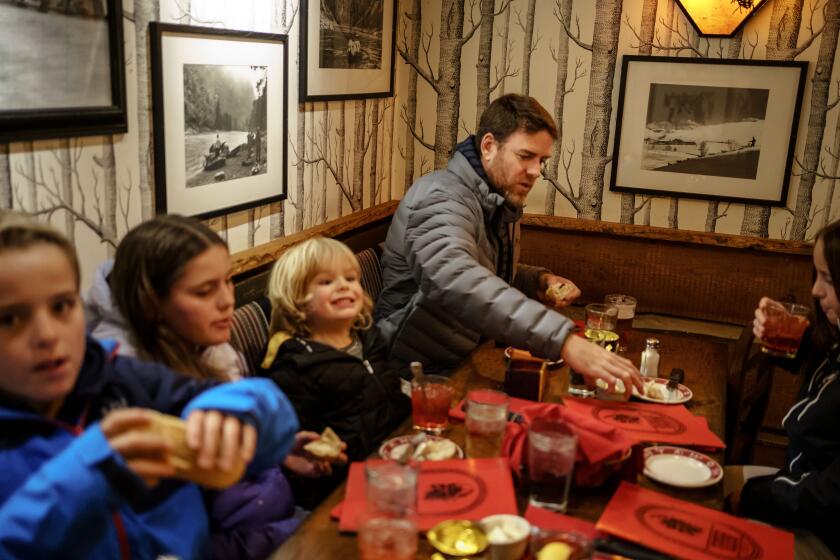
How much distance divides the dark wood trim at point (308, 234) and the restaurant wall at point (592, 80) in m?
0.39

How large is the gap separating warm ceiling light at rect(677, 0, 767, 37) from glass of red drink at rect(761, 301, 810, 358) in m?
1.73

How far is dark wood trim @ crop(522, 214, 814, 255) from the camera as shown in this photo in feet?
12.0

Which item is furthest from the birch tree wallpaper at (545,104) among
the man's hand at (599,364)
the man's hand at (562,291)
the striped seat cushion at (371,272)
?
the man's hand at (599,364)

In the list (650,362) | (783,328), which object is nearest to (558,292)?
(650,362)

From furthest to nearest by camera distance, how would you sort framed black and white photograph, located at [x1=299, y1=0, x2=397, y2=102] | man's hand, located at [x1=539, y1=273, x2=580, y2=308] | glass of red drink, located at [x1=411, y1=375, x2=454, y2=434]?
1. framed black and white photograph, located at [x1=299, y1=0, x2=397, y2=102]
2. man's hand, located at [x1=539, y1=273, x2=580, y2=308]
3. glass of red drink, located at [x1=411, y1=375, x2=454, y2=434]

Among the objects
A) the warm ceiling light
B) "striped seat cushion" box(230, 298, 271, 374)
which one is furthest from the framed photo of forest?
the warm ceiling light

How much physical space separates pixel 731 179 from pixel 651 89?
1.93 ft

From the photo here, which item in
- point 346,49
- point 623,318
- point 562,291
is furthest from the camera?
point 346,49

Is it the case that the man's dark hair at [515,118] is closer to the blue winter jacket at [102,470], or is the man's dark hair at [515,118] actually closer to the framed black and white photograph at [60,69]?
the framed black and white photograph at [60,69]

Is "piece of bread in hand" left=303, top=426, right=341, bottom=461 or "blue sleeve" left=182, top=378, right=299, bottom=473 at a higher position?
"blue sleeve" left=182, top=378, right=299, bottom=473

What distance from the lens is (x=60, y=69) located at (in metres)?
1.84

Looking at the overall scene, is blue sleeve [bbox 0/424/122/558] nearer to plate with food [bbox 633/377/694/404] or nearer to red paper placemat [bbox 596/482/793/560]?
red paper placemat [bbox 596/482/793/560]

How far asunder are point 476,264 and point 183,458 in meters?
1.35

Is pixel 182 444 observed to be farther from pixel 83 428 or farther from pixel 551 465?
pixel 551 465
